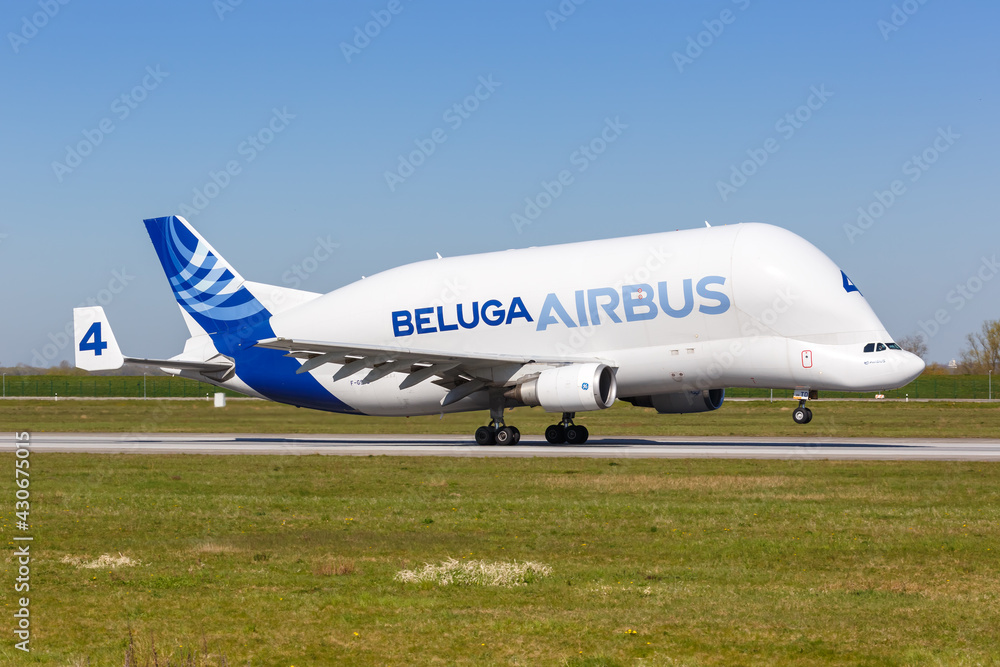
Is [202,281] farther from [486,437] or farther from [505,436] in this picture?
[505,436]

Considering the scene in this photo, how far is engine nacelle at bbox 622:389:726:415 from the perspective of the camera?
3566 cm

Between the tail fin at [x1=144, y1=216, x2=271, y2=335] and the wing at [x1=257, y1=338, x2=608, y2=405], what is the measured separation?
250 inches

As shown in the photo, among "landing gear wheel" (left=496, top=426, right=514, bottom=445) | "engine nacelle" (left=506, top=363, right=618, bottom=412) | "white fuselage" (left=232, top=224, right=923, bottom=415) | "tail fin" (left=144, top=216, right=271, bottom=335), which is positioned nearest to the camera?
"white fuselage" (left=232, top=224, right=923, bottom=415)

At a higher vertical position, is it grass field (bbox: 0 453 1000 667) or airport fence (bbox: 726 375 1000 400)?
airport fence (bbox: 726 375 1000 400)

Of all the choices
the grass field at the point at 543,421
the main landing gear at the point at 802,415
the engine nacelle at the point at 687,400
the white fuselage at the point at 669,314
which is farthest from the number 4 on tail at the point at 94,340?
the main landing gear at the point at 802,415

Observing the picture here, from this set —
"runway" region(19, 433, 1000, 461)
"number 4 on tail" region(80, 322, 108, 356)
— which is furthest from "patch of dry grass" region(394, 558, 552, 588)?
"number 4 on tail" region(80, 322, 108, 356)

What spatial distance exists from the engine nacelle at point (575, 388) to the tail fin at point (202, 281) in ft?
42.8

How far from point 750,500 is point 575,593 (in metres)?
8.82

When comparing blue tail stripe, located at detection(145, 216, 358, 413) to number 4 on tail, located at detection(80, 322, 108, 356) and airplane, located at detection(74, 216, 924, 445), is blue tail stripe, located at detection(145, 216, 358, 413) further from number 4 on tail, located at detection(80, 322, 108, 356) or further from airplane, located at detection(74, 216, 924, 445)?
number 4 on tail, located at detection(80, 322, 108, 356)

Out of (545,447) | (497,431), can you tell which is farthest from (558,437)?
(497,431)

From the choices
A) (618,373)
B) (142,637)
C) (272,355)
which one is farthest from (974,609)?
(272,355)

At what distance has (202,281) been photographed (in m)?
40.4

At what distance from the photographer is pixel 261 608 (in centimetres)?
1105

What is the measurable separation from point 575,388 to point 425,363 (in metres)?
5.32
